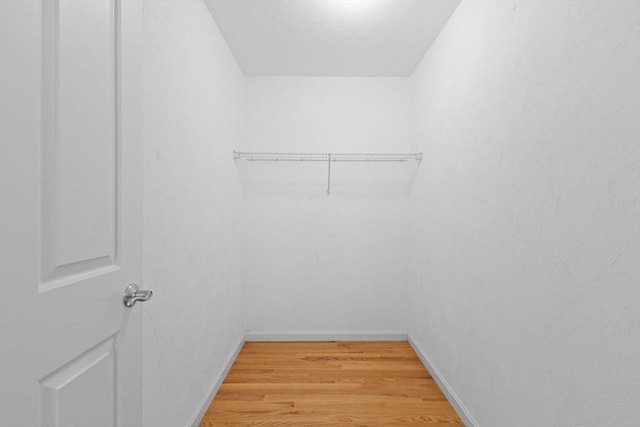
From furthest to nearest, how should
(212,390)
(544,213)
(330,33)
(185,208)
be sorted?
(330,33)
(212,390)
(185,208)
(544,213)

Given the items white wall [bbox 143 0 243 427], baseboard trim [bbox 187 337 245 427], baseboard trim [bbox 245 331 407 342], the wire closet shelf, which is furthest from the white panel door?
baseboard trim [bbox 245 331 407 342]

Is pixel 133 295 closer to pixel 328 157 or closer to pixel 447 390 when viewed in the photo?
pixel 447 390

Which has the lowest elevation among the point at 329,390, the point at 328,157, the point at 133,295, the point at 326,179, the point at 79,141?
the point at 329,390

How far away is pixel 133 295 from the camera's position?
3.09 ft

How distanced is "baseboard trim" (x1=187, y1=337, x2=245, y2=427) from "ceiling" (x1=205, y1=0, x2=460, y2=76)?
230cm

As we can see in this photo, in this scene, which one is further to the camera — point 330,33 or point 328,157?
point 328,157

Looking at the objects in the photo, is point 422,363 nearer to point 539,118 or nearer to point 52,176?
point 539,118

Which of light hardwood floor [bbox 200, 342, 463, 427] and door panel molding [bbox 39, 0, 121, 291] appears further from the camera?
light hardwood floor [bbox 200, 342, 463, 427]

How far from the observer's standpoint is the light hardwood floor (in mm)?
1923

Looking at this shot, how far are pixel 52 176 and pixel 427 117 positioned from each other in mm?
2459

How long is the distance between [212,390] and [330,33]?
2448 mm

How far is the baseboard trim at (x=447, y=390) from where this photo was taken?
182cm

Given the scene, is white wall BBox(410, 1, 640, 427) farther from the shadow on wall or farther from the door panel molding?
the door panel molding

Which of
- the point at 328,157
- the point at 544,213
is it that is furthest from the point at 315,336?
the point at 544,213
